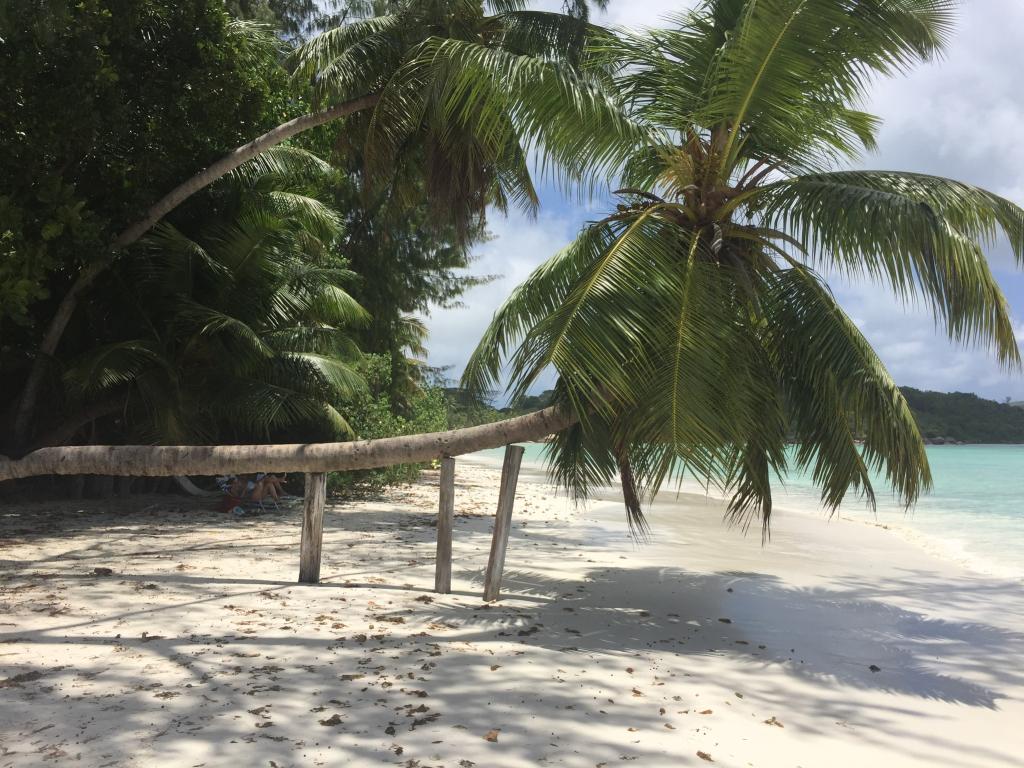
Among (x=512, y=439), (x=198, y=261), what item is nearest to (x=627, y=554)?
(x=512, y=439)

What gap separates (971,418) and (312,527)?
50615 millimetres

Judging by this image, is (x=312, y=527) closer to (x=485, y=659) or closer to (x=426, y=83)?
(x=485, y=659)

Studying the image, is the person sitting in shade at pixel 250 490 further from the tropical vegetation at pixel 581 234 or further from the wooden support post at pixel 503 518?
the wooden support post at pixel 503 518

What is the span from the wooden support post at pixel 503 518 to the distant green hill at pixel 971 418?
121 ft

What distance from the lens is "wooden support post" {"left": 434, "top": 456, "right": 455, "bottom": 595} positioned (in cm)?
705

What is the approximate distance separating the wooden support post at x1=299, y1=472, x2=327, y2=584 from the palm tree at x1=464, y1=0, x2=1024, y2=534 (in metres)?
2.48

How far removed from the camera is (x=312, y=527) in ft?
24.2

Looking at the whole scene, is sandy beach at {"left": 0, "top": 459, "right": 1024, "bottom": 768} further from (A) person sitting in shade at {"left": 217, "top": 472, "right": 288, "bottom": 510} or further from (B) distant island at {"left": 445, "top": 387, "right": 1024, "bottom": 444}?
(B) distant island at {"left": 445, "top": 387, "right": 1024, "bottom": 444}

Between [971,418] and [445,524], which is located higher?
[971,418]

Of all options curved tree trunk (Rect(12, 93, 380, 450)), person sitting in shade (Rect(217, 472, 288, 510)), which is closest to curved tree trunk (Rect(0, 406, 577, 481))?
curved tree trunk (Rect(12, 93, 380, 450))

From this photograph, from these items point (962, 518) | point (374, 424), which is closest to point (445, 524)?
point (374, 424)

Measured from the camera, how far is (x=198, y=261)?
12.1 m

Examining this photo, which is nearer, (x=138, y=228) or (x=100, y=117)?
(x=100, y=117)

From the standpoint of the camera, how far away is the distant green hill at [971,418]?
139ft
